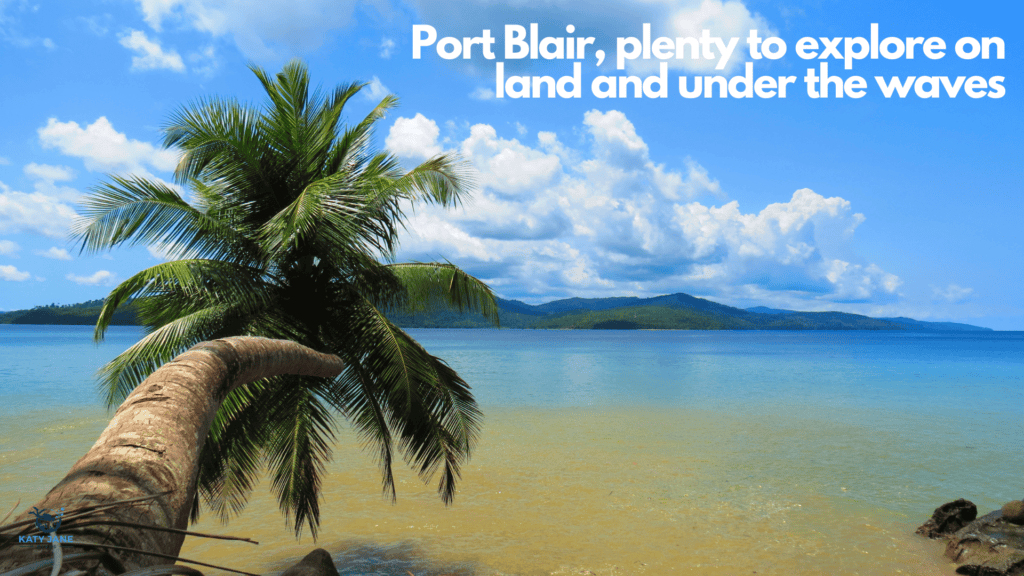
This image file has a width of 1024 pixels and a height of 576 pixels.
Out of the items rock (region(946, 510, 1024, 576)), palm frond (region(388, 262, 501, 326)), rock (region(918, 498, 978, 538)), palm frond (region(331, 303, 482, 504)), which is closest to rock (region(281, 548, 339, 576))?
palm frond (region(331, 303, 482, 504))

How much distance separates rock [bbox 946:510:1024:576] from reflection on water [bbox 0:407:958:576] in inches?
15.8

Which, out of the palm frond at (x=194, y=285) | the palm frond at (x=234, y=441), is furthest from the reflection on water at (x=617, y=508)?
the palm frond at (x=194, y=285)

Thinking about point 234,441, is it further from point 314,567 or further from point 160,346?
point 314,567

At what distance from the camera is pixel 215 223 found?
745cm

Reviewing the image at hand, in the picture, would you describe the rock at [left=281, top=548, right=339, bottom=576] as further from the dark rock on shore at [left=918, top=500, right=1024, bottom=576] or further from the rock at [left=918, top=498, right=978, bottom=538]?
the rock at [left=918, top=498, right=978, bottom=538]

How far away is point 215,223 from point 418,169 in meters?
2.98

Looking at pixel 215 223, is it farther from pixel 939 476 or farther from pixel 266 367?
pixel 939 476

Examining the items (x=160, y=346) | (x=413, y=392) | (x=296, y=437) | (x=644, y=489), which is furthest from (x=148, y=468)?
(x=644, y=489)

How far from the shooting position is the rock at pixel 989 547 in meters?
8.48

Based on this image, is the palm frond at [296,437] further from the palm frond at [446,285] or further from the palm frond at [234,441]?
Answer: the palm frond at [446,285]

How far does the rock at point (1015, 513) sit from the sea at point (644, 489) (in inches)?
49.9

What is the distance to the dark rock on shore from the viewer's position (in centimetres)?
850

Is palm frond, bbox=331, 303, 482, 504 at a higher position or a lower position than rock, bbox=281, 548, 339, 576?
higher

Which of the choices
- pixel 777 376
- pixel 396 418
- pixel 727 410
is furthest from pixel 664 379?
pixel 396 418
